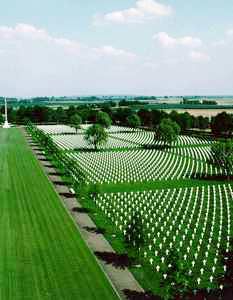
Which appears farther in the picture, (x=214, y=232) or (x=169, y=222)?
(x=169, y=222)

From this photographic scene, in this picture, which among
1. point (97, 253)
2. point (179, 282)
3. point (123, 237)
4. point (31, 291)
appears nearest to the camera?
point (179, 282)

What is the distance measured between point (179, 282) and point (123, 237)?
12.4 metres

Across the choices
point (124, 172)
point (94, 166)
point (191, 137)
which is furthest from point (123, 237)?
point (191, 137)

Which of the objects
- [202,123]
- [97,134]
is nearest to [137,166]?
[97,134]

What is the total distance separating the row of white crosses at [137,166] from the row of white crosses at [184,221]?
10.1 m

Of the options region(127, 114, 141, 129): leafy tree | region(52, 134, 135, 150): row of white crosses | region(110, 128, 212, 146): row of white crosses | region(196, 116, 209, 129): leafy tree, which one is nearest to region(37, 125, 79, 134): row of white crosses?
region(110, 128, 212, 146): row of white crosses

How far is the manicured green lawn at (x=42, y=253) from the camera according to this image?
88.3ft

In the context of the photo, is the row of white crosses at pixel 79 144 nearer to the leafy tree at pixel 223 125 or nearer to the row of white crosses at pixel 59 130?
the row of white crosses at pixel 59 130

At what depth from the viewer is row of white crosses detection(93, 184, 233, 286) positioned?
32003mm

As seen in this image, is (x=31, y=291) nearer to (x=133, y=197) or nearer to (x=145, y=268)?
(x=145, y=268)

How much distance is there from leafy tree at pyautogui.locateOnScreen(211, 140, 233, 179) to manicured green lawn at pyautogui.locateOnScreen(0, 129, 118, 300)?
26424 mm

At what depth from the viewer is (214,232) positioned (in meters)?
38.0

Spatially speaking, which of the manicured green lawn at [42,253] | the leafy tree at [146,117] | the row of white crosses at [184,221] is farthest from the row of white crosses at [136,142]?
the manicured green lawn at [42,253]

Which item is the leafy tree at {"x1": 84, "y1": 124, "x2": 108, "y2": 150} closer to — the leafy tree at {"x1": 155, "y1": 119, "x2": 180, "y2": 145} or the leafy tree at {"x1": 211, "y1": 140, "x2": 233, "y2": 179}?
the leafy tree at {"x1": 155, "y1": 119, "x2": 180, "y2": 145}
